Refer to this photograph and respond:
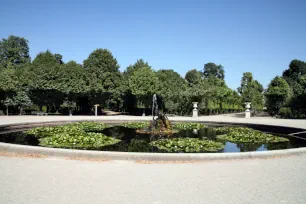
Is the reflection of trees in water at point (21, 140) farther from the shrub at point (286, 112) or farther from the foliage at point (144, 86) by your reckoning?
the shrub at point (286, 112)

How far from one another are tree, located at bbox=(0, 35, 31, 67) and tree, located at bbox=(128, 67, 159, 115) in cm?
4097


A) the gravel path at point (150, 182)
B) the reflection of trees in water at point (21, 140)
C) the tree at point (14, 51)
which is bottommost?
the gravel path at point (150, 182)

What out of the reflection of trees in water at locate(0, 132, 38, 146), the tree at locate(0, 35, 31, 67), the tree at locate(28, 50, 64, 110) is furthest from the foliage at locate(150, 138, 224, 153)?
the tree at locate(0, 35, 31, 67)

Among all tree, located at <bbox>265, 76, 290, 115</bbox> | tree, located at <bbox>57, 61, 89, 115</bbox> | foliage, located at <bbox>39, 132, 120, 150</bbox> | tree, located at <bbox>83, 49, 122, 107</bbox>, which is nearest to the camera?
foliage, located at <bbox>39, 132, 120, 150</bbox>

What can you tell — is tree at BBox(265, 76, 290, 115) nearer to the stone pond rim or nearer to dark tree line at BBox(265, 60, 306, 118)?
dark tree line at BBox(265, 60, 306, 118)

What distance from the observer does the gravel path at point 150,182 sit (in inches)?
202

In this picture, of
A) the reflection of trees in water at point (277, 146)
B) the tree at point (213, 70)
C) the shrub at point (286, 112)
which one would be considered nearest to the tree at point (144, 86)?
the shrub at point (286, 112)

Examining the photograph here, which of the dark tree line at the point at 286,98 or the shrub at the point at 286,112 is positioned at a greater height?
the dark tree line at the point at 286,98

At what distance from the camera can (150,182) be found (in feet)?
20.3

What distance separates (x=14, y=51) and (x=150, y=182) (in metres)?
72.9

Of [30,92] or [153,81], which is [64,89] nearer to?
[30,92]

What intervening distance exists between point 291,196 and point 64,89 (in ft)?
116

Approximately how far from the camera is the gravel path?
514 cm

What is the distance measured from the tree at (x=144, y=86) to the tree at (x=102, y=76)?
275cm
